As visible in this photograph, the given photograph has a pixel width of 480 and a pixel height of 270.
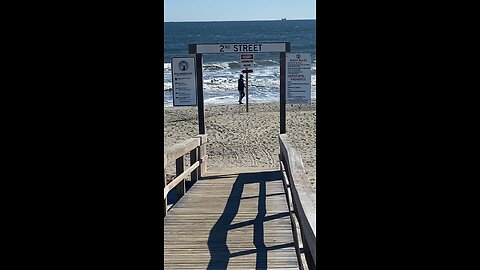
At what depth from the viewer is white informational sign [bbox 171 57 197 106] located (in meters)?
9.71

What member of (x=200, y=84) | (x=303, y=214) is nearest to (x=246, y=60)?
(x=200, y=84)

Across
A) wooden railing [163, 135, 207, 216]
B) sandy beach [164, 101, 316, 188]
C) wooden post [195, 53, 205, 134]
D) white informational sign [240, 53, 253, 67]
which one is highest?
white informational sign [240, 53, 253, 67]

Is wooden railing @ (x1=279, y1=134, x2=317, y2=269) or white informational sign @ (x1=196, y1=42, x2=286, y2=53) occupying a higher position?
white informational sign @ (x1=196, y1=42, x2=286, y2=53)

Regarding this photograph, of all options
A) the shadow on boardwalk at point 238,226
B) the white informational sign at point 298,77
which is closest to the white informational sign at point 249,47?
the white informational sign at point 298,77

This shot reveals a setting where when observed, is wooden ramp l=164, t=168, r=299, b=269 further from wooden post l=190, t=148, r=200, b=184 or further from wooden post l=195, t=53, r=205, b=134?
wooden post l=195, t=53, r=205, b=134

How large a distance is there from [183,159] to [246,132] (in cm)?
1225

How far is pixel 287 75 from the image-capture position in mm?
10000

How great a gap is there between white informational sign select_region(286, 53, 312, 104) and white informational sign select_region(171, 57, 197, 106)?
1.47 meters

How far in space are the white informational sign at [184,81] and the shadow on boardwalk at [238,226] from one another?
1643mm

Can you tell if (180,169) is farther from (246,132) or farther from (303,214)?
(246,132)

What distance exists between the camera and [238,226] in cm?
621

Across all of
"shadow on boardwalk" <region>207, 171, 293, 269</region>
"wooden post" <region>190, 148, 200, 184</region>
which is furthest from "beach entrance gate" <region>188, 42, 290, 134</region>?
"shadow on boardwalk" <region>207, 171, 293, 269</region>
